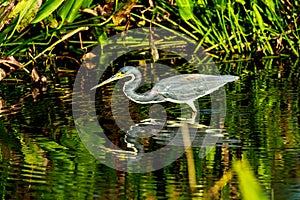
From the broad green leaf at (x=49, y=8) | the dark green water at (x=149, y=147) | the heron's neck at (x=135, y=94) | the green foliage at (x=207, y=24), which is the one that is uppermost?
the broad green leaf at (x=49, y=8)

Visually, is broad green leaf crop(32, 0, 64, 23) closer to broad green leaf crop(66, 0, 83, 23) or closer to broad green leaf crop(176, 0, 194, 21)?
broad green leaf crop(66, 0, 83, 23)

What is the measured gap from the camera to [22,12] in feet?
18.6

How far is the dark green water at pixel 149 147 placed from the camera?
346 centimetres

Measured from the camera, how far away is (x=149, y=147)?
14.3ft

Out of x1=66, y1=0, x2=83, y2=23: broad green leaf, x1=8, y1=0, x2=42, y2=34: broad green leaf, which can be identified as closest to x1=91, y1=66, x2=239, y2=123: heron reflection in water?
x1=66, y1=0, x2=83, y2=23: broad green leaf

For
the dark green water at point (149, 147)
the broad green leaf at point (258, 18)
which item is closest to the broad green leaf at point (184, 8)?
the dark green water at point (149, 147)

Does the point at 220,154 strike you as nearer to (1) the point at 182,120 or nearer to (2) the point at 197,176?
(2) the point at 197,176

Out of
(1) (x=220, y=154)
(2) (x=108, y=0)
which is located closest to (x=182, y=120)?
(1) (x=220, y=154)

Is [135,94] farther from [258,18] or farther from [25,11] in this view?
[258,18]

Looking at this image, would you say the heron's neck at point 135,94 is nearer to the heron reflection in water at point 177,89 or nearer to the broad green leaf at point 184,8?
the heron reflection in water at point 177,89

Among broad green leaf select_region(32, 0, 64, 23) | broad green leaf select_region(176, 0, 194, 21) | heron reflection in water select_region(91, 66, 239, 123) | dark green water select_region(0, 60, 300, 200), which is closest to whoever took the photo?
dark green water select_region(0, 60, 300, 200)

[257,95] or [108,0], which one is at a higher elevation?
[108,0]

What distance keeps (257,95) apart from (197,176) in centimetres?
212

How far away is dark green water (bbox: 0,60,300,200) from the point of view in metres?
3.46
